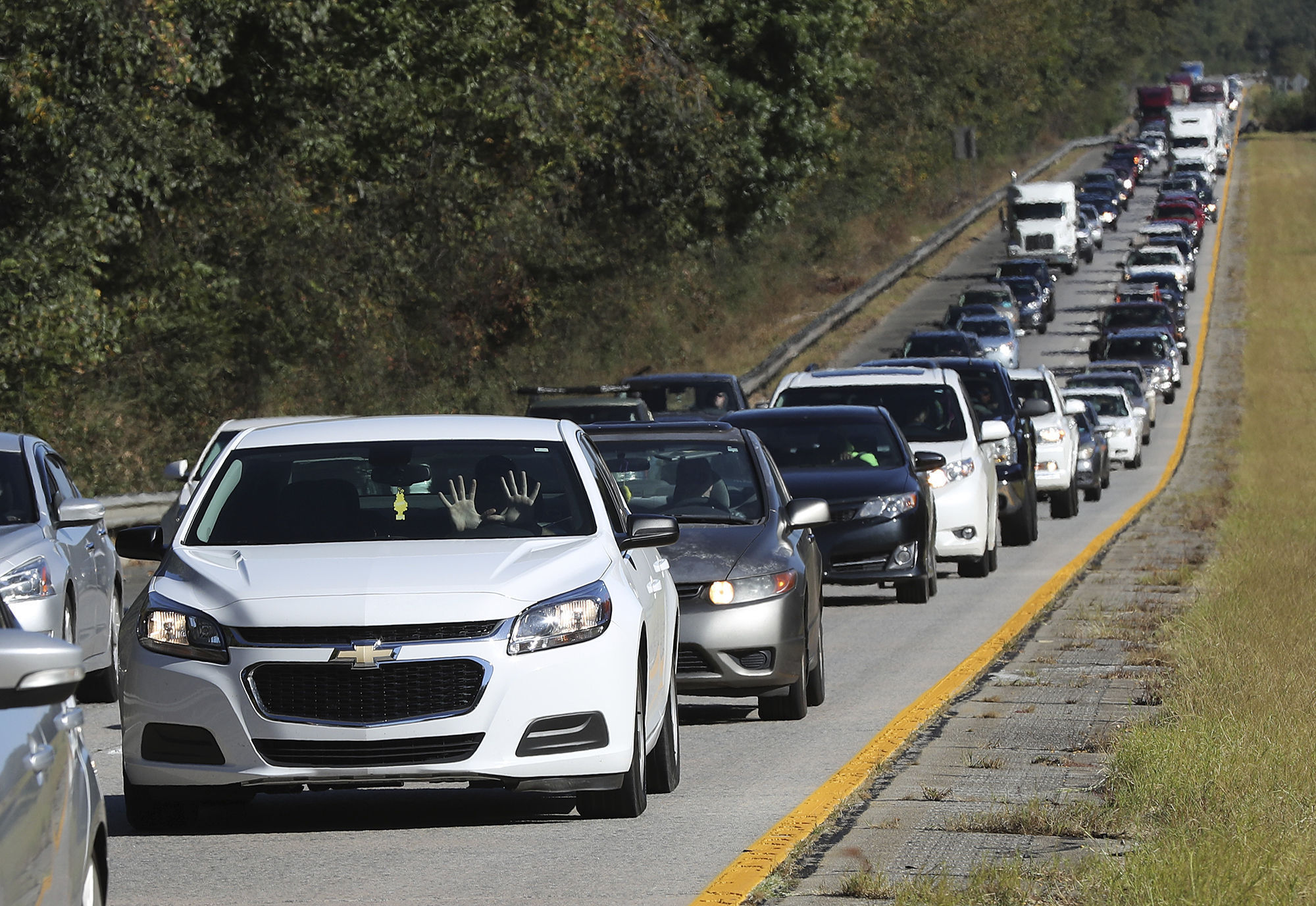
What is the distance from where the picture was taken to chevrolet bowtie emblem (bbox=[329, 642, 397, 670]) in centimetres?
766

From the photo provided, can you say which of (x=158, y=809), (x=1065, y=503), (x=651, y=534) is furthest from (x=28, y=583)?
(x=1065, y=503)

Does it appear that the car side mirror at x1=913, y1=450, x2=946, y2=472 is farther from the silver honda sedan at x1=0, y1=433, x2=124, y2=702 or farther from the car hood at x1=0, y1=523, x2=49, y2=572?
the car hood at x1=0, y1=523, x2=49, y2=572

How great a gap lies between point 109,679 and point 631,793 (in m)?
5.47

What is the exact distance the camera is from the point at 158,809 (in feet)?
27.0

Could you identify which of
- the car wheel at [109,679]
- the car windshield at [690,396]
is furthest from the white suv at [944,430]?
the car wheel at [109,679]

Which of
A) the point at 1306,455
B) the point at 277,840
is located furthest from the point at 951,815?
the point at 1306,455

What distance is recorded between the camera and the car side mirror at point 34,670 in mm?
3957

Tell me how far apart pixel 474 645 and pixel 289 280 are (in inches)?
1011

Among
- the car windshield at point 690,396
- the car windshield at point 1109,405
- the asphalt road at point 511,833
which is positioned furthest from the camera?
the car windshield at point 1109,405

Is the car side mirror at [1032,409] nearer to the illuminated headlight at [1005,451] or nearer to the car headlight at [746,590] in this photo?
the illuminated headlight at [1005,451]

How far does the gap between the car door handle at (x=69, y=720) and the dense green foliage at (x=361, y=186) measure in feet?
66.5

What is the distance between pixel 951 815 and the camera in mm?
8156

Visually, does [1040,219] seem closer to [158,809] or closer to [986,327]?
[986,327]

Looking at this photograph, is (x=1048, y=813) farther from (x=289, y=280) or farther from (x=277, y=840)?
(x=289, y=280)
